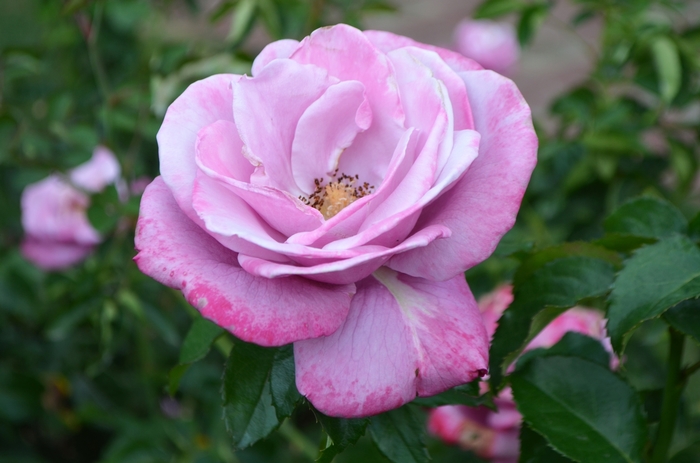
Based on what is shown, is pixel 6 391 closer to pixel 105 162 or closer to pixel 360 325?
pixel 105 162

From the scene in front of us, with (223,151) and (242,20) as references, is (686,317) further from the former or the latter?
(242,20)

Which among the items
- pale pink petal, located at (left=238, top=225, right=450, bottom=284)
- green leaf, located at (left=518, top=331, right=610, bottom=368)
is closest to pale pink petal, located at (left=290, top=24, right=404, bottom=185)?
pale pink petal, located at (left=238, top=225, right=450, bottom=284)

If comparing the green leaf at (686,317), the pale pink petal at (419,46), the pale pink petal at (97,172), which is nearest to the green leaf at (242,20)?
the pale pink petal at (97,172)

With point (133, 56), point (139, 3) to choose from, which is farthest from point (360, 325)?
point (133, 56)

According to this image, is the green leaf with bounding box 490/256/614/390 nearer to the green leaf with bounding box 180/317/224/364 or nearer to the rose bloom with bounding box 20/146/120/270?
the green leaf with bounding box 180/317/224/364

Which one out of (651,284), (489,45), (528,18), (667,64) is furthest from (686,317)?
(489,45)

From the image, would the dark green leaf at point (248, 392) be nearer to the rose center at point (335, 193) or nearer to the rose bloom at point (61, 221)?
the rose center at point (335, 193)
